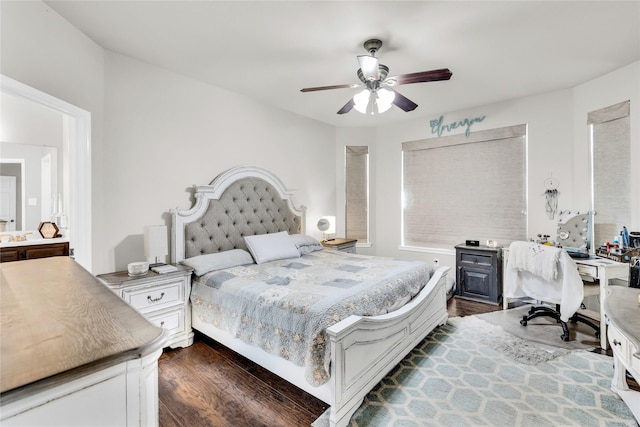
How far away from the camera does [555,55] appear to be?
268cm

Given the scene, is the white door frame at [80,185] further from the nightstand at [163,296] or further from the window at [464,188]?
the window at [464,188]

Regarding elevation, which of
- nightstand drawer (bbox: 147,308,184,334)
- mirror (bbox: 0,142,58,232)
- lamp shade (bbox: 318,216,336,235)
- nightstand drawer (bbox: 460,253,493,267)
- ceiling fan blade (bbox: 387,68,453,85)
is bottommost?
nightstand drawer (bbox: 147,308,184,334)

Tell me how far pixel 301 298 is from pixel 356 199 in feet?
11.1

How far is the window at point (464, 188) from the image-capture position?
12.8ft

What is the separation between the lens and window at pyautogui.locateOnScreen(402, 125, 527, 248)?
3898mm

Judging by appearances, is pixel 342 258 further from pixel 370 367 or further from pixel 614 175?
pixel 614 175

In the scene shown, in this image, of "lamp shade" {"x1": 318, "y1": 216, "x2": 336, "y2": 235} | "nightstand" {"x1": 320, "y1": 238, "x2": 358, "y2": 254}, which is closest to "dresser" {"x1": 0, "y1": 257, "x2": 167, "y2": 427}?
"nightstand" {"x1": 320, "y1": 238, "x2": 358, "y2": 254}

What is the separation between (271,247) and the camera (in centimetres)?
325

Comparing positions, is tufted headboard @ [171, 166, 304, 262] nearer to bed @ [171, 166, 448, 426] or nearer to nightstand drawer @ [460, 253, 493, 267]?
bed @ [171, 166, 448, 426]

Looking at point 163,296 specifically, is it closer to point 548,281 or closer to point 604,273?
point 548,281

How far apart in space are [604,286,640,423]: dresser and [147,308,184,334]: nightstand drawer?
290 centimetres

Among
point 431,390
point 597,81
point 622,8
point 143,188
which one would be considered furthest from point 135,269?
point 597,81

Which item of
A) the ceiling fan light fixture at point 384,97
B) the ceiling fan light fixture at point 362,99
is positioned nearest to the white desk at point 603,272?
the ceiling fan light fixture at point 384,97

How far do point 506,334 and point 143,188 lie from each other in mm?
3777
